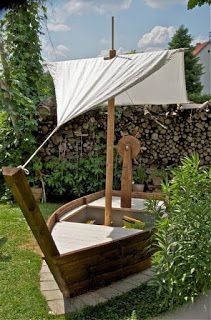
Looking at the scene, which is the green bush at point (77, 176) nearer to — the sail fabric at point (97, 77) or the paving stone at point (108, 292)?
the sail fabric at point (97, 77)

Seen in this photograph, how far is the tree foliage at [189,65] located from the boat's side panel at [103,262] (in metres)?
10.5

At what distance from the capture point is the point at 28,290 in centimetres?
317

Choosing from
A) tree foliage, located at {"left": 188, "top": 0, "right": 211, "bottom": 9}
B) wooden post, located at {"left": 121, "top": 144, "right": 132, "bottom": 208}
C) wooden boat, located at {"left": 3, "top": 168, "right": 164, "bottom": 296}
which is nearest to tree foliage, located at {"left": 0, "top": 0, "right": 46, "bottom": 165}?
wooden boat, located at {"left": 3, "top": 168, "right": 164, "bottom": 296}

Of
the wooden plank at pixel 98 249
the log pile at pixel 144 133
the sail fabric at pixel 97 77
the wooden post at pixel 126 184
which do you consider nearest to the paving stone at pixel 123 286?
the wooden plank at pixel 98 249

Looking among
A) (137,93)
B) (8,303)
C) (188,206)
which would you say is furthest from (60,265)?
(137,93)

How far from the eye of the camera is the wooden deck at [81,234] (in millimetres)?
3494

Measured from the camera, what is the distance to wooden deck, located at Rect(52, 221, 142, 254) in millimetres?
3494

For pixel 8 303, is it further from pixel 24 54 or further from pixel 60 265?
pixel 24 54

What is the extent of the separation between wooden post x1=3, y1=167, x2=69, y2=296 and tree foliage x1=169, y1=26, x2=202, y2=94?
11336mm

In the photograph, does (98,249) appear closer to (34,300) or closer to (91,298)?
(91,298)

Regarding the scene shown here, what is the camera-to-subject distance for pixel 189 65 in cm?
1355

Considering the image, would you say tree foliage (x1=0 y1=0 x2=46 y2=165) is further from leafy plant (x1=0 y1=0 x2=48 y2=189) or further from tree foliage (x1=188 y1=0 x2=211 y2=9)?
tree foliage (x1=188 y1=0 x2=211 y2=9)

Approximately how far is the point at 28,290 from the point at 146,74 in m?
2.23

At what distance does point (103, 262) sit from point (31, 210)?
3.39 ft
